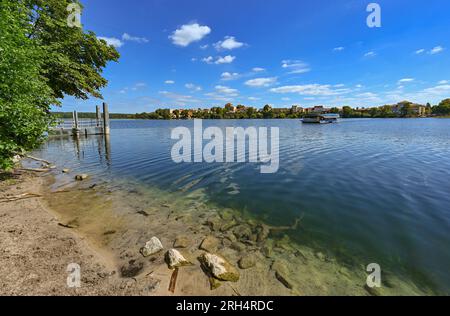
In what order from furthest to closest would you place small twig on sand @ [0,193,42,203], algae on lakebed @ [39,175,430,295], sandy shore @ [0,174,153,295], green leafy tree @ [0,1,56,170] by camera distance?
small twig on sand @ [0,193,42,203], green leafy tree @ [0,1,56,170], algae on lakebed @ [39,175,430,295], sandy shore @ [0,174,153,295]

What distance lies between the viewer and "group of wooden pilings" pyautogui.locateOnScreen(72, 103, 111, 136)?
36.0m

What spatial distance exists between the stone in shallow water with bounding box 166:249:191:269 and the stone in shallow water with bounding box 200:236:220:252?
0.83 meters

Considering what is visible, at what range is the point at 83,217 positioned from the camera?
7938 mm

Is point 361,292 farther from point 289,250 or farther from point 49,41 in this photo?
point 49,41

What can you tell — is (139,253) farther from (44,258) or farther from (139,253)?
(44,258)

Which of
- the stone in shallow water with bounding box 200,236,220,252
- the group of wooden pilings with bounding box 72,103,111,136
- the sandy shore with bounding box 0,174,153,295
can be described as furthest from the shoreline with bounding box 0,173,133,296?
the group of wooden pilings with bounding box 72,103,111,136

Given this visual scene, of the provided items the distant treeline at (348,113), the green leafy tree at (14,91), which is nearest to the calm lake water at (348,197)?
the green leafy tree at (14,91)

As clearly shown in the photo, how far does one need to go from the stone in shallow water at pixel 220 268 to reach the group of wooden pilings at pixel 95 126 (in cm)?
3874

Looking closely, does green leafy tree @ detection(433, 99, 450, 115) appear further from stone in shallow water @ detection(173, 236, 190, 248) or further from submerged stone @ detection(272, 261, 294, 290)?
stone in shallow water @ detection(173, 236, 190, 248)

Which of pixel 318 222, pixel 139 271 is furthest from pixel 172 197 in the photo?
pixel 318 222

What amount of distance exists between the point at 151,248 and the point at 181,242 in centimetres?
91

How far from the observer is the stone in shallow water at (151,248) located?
18.7 ft

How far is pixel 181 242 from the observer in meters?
6.35
